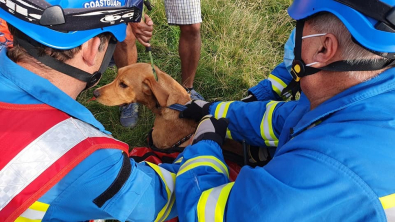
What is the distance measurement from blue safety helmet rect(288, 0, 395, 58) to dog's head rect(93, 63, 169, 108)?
6.90ft

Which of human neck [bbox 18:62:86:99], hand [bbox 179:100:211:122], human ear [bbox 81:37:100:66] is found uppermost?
human ear [bbox 81:37:100:66]

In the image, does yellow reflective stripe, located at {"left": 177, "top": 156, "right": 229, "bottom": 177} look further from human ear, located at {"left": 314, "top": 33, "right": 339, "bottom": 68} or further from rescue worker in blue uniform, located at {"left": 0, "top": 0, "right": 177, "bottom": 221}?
human ear, located at {"left": 314, "top": 33, "right": 339, "bottom": 68}

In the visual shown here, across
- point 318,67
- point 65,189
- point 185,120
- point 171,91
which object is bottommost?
point 185,120

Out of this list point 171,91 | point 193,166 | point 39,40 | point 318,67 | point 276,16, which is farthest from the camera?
point 276,16

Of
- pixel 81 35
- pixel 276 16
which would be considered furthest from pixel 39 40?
pixel 276 16

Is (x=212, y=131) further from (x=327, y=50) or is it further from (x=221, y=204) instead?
(x=327, y=50)

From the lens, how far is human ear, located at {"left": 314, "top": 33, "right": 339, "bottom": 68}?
1.68 meters

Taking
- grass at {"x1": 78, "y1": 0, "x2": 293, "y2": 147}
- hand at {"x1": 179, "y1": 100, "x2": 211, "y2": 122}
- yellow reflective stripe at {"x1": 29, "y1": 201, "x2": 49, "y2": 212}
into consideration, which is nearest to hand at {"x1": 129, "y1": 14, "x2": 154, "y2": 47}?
hand at {"x1": 179, "y1": 100, "x2": 211, "y2": 122}

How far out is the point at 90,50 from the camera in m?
1.78

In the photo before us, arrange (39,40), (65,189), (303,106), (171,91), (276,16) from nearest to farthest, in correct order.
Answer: (65,189) < (39,40) < (303,106) < (171,91) < (276,16)

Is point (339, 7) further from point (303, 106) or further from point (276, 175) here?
point (276, 175)

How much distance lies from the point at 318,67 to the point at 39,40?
5.16 feet

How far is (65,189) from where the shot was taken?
1.44 metres

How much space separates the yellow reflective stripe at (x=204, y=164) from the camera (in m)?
2.03
